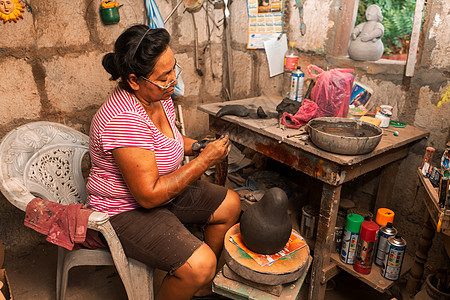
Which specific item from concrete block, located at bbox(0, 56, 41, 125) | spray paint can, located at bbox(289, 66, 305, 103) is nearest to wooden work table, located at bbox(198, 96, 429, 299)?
spray paint can, located at bbox(289, 66, 305, 103)

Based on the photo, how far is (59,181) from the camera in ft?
5.51

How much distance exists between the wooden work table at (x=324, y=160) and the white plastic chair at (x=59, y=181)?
34.1 inches

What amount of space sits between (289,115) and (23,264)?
6.30 ft

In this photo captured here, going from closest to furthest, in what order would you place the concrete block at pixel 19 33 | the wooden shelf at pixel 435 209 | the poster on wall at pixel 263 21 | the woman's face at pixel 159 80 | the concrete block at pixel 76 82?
the wooden shelf at pixel 435 209
the woman's face at pixel 159 80
the concrete block at pixel 19 33
the concrete block at pixel 76 82
the poster on wall at pixel 263 21

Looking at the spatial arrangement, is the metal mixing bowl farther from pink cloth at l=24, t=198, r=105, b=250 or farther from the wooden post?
pink cloth at l=24, t=198, r=105, b=250

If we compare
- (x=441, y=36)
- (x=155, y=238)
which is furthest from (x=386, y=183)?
(x=155, y=238)

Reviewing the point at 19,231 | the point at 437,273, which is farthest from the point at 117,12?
the point at 437,273

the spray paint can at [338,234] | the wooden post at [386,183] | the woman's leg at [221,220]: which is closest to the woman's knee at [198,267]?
the woman's leg at [221,220]

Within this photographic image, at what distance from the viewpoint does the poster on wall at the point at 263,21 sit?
8.11 ft

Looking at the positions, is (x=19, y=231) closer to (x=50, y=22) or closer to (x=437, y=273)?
(x=50, y=22)

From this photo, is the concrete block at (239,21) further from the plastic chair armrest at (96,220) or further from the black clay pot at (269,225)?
the plastic chair armrest at (96,220)

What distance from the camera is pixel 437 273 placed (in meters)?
1.64

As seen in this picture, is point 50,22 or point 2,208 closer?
point 50,22

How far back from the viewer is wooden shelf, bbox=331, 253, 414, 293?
1682 mm
